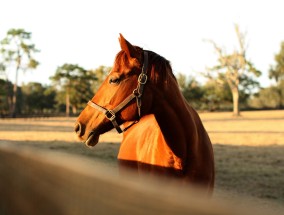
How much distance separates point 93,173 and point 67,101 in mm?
71039

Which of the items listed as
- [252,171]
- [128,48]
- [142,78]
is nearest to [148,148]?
[142,78]

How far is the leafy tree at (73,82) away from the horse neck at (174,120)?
7092 cm

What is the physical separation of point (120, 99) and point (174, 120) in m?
0.50

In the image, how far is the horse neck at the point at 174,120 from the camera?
3219mm

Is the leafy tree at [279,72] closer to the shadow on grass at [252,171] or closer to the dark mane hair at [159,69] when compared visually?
the shadow on grass at [252,171]

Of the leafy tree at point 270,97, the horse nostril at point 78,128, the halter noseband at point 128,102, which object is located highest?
the leafy tree at point 270,97

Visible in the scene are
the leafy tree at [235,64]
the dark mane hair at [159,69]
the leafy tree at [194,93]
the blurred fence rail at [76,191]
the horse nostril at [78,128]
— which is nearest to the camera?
the blurred fence rail at [76,191]

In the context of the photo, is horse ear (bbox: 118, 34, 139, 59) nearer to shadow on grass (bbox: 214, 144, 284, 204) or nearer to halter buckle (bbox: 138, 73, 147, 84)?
halter buckle (bbox: 138, 73, 147, 84)

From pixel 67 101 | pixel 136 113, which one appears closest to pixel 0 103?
pixel 67 101

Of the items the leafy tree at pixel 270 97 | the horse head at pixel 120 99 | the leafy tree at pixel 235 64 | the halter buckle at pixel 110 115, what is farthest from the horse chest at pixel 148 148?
the leafy tree at pixel 270 97

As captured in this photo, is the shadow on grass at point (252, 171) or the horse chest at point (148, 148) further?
the shadow on grass at point (252, 171)

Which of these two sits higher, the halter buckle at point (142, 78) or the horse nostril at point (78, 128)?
the halter buckle at point (142, 78)

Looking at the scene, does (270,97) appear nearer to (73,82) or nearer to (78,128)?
(73,82)

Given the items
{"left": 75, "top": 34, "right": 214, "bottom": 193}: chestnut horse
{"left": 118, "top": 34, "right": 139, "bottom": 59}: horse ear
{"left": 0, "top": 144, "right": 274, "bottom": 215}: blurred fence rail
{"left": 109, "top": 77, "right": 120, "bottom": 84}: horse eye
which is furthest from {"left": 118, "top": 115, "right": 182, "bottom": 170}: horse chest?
{"left": 0, "top": 144, "right": 274, "bottom": 215}: blurred fence rail
